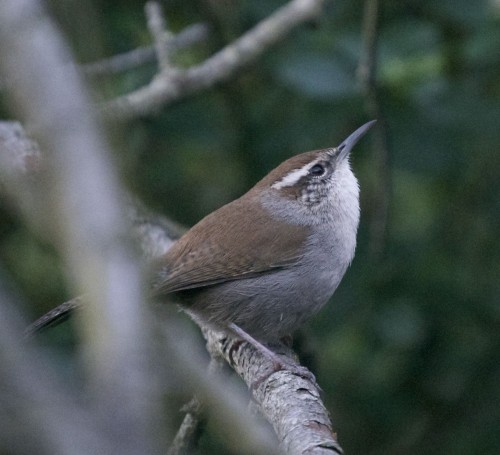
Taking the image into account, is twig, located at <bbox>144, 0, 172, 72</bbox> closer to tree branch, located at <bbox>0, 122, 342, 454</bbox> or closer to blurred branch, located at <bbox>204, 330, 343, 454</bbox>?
tree branch, located at <bbox>0, 122, 342, 454</bbox>

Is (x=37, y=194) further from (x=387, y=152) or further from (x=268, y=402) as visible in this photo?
(x=387, y=152)

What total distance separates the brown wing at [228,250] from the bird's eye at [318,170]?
43cm

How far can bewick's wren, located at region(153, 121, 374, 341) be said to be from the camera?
3895 mm

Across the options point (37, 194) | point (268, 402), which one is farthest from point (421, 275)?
point (37, 194)

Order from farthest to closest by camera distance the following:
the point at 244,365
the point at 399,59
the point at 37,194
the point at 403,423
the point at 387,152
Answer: the point at 403,423 < the point at 399,59 < the point at 387,152 < the point at 244,365 < the point at 37,194

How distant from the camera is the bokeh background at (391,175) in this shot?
4781 mm

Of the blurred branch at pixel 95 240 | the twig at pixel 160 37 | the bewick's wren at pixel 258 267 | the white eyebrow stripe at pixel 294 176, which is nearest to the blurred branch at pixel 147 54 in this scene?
the twig at pixel 160 37

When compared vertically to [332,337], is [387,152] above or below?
above

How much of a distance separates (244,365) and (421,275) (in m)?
1.77

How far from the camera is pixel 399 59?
490 centimetres

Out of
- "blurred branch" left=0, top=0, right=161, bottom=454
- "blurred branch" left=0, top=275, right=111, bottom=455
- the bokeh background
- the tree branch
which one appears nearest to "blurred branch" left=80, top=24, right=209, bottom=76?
the bokeh background

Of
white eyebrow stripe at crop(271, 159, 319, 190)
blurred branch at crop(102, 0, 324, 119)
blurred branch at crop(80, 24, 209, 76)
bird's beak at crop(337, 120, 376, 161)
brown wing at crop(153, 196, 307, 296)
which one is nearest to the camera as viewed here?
brown wing at crop(153, 196, 307, 296)

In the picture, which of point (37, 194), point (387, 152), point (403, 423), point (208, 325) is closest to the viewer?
point (37, 194)

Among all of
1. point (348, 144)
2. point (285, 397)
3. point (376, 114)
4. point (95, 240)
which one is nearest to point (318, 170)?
point (348, 144)
